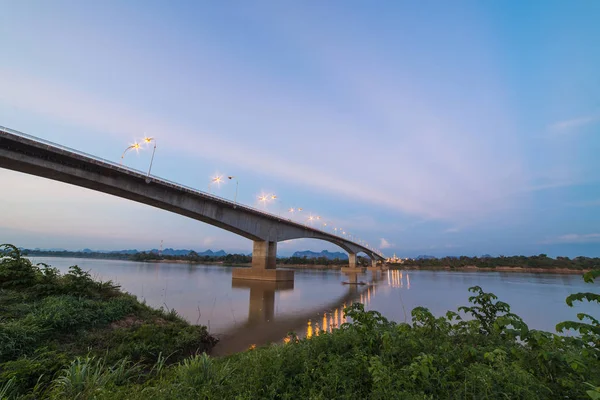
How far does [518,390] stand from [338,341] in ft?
8.77

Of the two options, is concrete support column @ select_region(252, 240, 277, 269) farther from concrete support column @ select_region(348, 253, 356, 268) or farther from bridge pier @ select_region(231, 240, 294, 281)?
concrete support column @ select_region(348, 253, 356, 268)

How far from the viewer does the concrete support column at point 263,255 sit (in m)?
42.1

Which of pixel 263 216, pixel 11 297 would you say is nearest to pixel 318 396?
pixel 11 297

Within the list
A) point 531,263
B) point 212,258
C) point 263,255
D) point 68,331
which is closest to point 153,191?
point 263,255

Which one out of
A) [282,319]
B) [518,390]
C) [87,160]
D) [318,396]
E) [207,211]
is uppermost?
[87,160]

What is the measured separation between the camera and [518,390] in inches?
112

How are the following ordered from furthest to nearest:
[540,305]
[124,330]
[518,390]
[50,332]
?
[540,305]
[124,330]
[50,332]
[518,390]

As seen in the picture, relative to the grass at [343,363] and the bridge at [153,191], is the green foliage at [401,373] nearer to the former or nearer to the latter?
the grass at [343,363]

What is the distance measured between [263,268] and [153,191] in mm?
19941

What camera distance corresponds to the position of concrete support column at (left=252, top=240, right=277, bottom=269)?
138 ft

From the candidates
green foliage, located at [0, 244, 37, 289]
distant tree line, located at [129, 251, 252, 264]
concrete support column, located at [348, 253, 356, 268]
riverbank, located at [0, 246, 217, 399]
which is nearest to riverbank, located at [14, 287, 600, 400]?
riverbank, located at [0, 246, 217, 399]

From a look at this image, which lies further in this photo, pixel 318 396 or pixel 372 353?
pixel 372 353

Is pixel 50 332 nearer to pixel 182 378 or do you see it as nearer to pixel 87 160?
pixel 182 378

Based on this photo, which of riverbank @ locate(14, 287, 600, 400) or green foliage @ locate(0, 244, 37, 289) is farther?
green foliage @ locate(0, 244, 37, 289)
